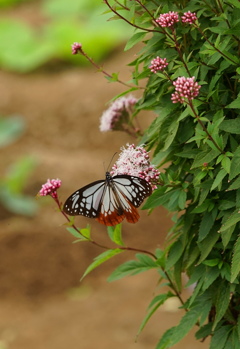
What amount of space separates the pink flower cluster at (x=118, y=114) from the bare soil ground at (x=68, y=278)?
4.62 ft

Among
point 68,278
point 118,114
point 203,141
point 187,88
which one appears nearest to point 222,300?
point 203,141

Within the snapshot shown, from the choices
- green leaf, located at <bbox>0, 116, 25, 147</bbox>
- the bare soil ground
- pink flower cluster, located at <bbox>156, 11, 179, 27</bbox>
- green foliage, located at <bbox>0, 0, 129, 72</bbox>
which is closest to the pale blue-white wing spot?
pink flower cluster, located at <bbox>156, 11, 179, 27</bbox>

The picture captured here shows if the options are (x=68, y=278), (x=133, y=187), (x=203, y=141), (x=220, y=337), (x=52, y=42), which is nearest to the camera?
(x=203, y=141)

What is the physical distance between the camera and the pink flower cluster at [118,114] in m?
3.41

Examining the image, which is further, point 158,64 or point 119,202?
point 119,202

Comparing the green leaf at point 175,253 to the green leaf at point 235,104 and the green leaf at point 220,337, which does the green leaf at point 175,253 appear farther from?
the green leaf at point 235,104

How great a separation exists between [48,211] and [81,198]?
5.29 metres

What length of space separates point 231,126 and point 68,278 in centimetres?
457

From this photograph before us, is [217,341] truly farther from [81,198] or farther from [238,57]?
[238,57]

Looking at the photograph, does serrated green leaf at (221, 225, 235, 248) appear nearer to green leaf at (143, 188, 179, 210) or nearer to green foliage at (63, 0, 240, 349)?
green foliage at (63, 0, 240, 349)

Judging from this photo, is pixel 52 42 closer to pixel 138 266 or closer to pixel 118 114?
pixel 118 114

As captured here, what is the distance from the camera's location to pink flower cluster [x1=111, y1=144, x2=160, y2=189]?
2.67m

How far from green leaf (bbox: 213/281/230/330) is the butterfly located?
434 mm

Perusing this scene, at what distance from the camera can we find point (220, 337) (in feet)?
9.80
